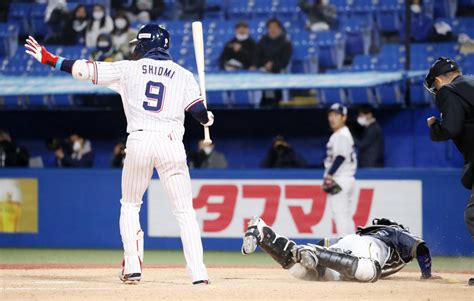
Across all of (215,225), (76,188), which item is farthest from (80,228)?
(215,225)

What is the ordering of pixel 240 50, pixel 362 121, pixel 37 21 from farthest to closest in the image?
1. pixel 37 21
2. pixel 240 50
3. pixel 362 121

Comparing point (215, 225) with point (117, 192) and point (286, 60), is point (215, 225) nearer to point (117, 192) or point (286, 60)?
point (117, 192)

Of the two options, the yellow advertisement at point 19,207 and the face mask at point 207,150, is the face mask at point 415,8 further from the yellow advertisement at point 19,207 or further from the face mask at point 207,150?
the yellow advertisement at point 19,207

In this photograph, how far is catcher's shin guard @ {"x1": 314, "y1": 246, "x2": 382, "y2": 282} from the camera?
7.93 metres

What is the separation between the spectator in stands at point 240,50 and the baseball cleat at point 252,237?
7.61 metres

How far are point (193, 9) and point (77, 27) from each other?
199 centimetres

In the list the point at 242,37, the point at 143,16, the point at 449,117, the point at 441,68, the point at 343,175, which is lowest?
the point at 343,175

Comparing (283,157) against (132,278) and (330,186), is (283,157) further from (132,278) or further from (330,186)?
(132,278)

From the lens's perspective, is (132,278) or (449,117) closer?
(449,117)

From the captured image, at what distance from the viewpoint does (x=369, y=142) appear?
1398 centimetres

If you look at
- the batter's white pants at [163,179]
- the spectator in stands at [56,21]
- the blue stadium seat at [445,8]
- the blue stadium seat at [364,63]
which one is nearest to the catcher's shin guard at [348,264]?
the batter's white pants at [163,179]

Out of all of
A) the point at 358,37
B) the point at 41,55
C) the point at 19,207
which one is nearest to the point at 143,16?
the point at 358,37

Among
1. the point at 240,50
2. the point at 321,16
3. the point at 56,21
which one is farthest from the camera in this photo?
the point at 56,21

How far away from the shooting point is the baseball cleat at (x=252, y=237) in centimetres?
792
